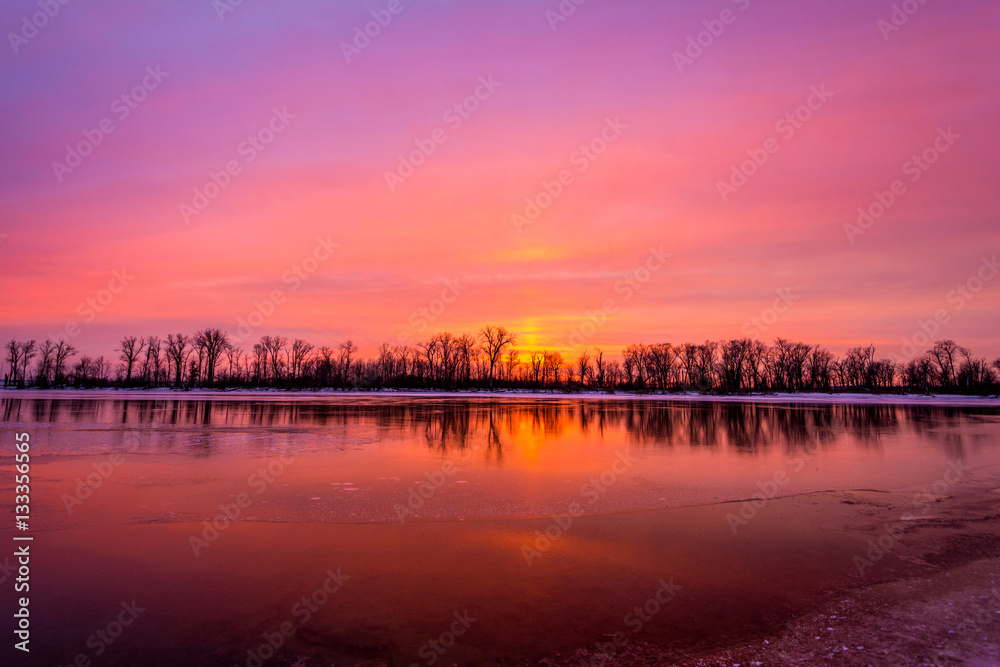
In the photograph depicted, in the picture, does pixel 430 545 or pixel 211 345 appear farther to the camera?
pixel 211 345

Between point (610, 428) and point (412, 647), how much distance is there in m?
19.4

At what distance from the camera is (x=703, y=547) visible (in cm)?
673

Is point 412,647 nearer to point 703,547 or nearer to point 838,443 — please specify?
point 703,547

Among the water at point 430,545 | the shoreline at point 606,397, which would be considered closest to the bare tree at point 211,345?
the shoreline at point 606,397

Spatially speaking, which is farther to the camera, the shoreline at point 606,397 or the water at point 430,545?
the shoreline at point 606,397

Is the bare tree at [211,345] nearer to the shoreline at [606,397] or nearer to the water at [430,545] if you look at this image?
the shoreline at [606,397]

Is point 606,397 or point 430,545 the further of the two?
point 606,397

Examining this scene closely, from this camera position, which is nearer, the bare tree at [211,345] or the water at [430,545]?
the water at [430,545]

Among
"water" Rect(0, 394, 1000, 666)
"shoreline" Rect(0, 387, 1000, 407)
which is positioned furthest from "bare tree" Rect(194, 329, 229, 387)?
"water" Rect(0, 394, 1000, 666)

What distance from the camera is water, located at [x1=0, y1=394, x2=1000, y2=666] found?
4434 mm

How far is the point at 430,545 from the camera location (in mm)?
6691

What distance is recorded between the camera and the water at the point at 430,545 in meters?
4.43

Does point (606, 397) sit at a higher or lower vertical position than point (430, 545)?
lower

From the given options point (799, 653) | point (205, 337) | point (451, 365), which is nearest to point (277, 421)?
point (799, 653)
